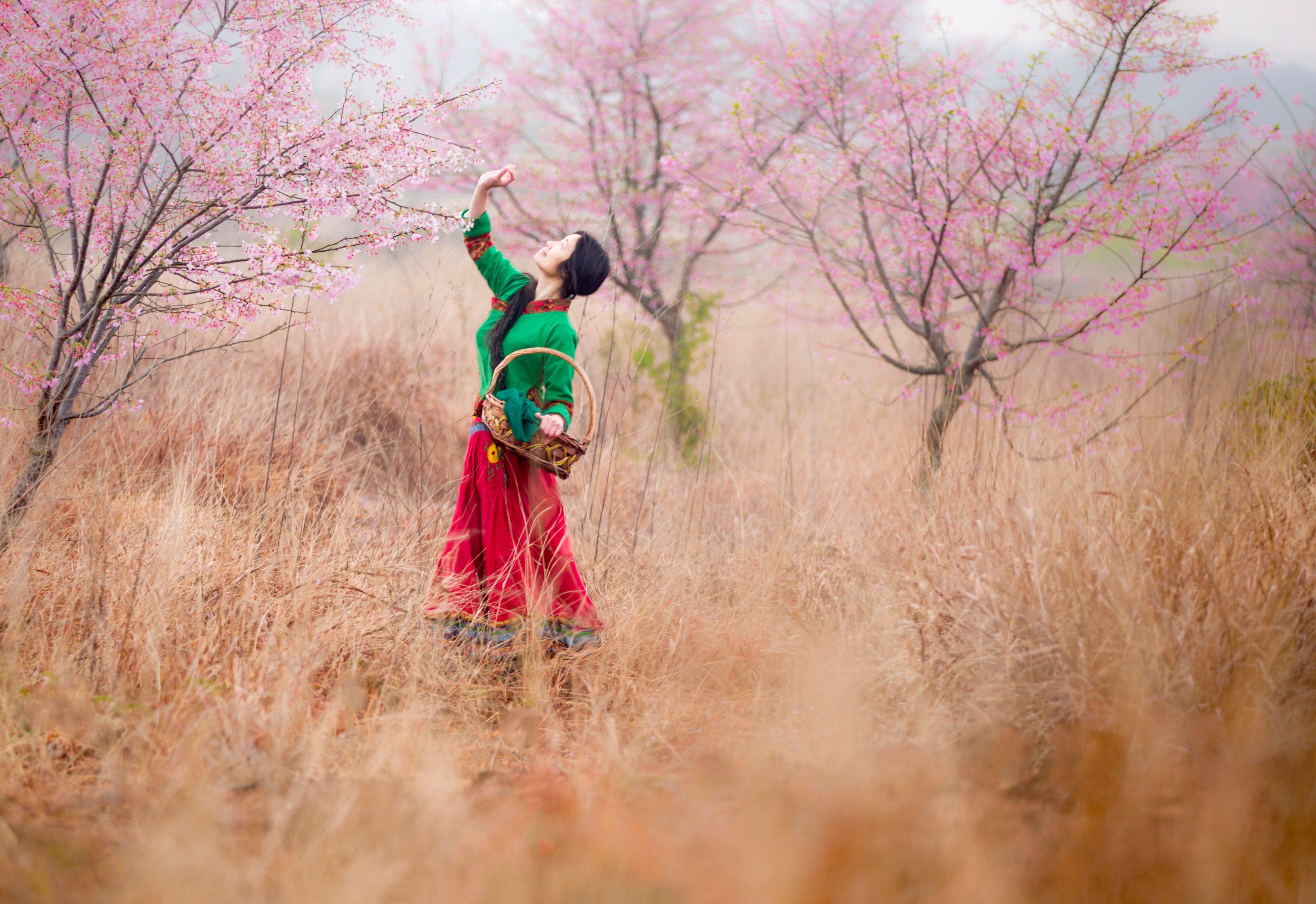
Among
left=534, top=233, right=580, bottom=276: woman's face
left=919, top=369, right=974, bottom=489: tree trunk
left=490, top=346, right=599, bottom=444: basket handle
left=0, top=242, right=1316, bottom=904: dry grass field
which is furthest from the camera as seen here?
left=919, top=369, right=974, bottom=489: tree trunk

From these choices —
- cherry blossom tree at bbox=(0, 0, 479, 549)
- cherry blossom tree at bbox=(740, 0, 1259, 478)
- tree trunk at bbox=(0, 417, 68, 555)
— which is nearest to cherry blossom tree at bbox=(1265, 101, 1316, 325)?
cherry blossom tree at bbox=(740, 0, 1259, 478)

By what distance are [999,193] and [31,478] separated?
16.3 feet

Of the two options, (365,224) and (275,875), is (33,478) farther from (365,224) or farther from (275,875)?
(275,875)

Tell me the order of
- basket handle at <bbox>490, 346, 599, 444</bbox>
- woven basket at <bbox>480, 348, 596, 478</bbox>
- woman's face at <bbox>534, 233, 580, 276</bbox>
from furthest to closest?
woman's face at <bbox>534, 233, 580, 276</bbox> < woven basket at <bbox>480, 348, 596, 478</bbox> < basket handle at <bbox>490, 346, 599, 444</bbox>

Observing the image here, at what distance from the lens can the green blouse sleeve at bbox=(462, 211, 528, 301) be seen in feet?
9.93

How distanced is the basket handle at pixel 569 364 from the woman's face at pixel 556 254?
0.30m

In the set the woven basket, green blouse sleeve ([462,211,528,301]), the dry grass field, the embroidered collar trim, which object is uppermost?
green blouse sleeve ([462,211,528,301])

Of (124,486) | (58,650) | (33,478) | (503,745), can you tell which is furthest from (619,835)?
(124,486)

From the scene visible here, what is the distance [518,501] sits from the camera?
306 cm

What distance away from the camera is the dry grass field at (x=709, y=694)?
1772 mm

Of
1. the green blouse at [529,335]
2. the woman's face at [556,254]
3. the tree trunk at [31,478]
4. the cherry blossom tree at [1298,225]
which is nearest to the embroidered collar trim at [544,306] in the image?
the green blouse at [529,335]

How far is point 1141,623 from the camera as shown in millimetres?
2355

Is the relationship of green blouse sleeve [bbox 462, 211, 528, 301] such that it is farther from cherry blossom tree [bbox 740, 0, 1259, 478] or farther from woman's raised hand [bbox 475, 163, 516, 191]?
cherry blossom tree [bbox 740, 0, 1259, 478]

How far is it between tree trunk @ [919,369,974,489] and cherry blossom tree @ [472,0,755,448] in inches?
85.9
